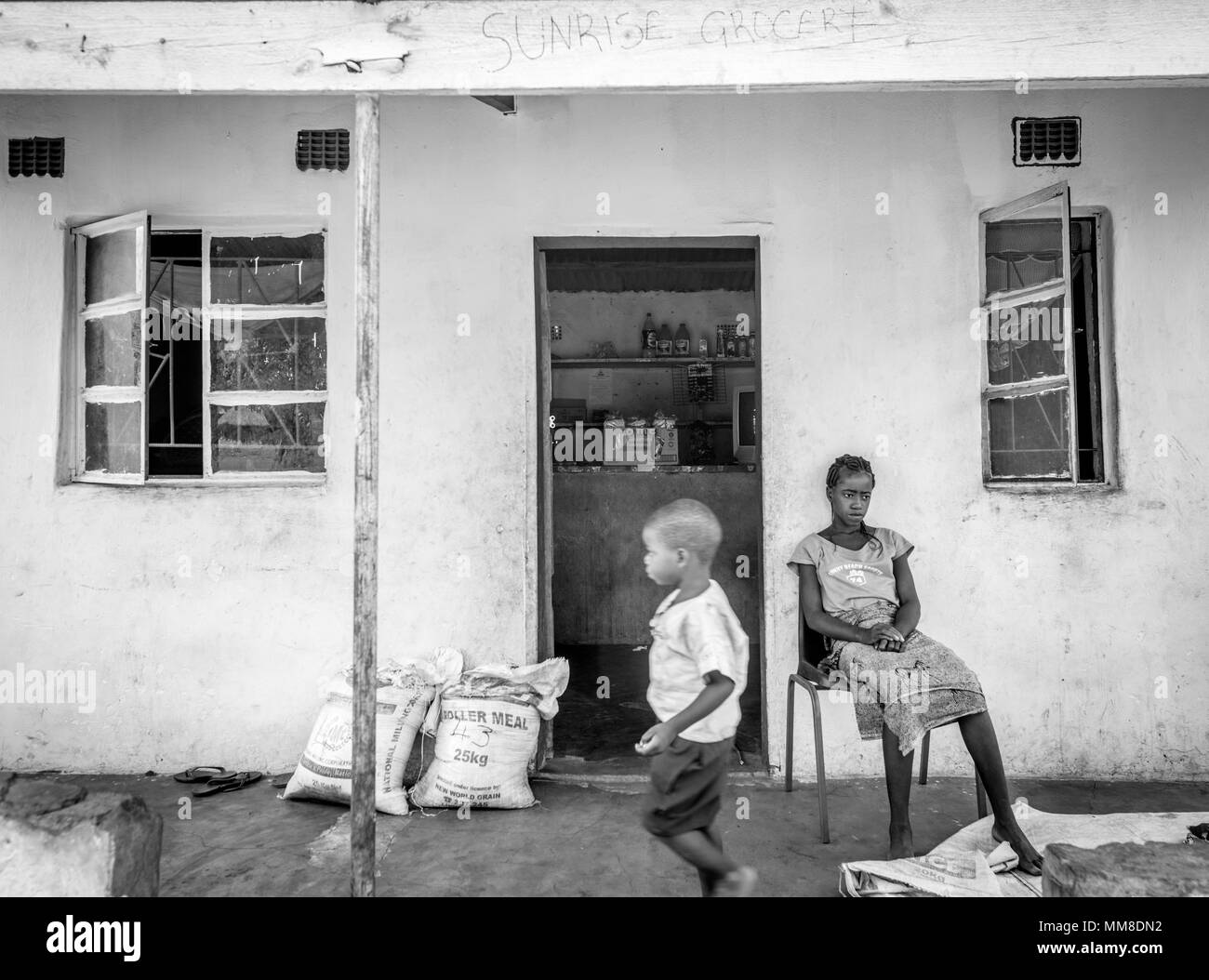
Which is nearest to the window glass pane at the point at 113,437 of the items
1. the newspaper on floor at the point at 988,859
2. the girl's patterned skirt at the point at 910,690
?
the girl's patterned skirt at the point at 910,690

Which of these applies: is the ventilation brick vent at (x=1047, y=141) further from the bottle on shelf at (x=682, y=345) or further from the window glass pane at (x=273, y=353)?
the bottle on shelf at (x=682, y=345)

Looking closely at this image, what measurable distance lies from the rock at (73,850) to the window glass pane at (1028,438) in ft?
12.3

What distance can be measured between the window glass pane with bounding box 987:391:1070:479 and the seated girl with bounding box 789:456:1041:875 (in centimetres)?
93

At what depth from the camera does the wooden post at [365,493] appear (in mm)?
2467

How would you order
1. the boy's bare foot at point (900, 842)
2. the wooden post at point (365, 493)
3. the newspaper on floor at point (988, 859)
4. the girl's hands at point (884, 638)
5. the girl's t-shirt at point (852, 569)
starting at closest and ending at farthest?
the wooden post at point (365, 493) < the newspaper on floor at point (988, 859) < the boy's bare foot at point (900, 842) < the girl's hands at point (884, 638) < the girl's t-shirt at point (852, 569)

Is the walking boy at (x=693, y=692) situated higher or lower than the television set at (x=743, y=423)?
lower

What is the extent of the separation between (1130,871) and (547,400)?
292 cm

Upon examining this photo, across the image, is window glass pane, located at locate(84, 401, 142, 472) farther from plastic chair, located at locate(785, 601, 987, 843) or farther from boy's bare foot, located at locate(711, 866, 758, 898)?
boy's bare foot, located at locate(711, 866, 758, 898)

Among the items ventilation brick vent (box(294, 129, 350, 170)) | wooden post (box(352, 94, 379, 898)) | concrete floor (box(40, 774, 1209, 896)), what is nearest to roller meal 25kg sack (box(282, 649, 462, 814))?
concrete floor (box(40, 774, 1209, 896))

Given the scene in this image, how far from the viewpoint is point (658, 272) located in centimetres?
747

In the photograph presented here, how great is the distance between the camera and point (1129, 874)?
2.04m
